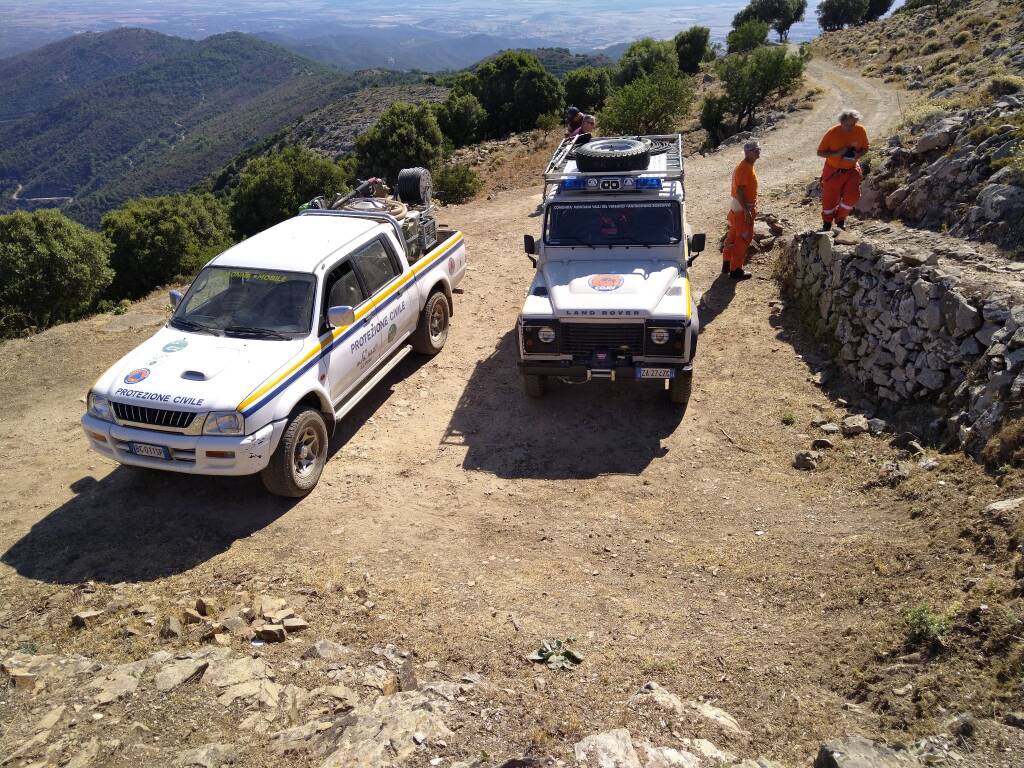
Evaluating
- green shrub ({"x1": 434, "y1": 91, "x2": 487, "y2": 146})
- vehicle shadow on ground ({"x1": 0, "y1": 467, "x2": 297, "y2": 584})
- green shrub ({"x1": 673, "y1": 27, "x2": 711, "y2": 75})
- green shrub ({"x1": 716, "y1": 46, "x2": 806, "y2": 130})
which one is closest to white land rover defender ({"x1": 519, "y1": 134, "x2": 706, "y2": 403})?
vehicle shadow on ground ({"x1": 0, "y1": 467, "x2": 297, "y2": 584})

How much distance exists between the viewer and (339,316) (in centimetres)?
700

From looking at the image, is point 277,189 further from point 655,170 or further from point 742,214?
point 655,170

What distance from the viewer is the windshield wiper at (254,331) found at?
6.95 m

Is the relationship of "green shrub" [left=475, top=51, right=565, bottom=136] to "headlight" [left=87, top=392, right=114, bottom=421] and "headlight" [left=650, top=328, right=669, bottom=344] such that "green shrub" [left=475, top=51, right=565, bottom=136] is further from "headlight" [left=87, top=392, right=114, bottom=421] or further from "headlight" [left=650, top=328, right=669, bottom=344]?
"headlight" [left=87, top=392, right=114, bottom=421]

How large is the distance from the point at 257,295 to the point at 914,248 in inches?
294

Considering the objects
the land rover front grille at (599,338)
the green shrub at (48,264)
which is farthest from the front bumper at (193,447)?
the green shrub at (48,264)

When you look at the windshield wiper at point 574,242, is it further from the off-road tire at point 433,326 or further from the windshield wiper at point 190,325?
the windshield wiper at point 190,325

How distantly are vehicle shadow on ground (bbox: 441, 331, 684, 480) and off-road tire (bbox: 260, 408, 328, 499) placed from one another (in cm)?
147

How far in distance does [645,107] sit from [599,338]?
1874 cm

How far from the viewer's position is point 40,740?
3982 mm

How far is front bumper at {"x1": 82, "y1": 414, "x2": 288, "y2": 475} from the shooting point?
20.1 feet

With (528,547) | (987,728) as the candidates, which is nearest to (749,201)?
(528,547)

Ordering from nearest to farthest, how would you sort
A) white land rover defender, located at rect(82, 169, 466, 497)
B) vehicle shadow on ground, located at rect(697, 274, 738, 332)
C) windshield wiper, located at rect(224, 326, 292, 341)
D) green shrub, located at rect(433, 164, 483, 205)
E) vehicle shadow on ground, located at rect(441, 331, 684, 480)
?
white land rover defender, located at rect(82, 169, 466, 497)
windshield wiper, located at rect(224, 326, 292, 341)
vehicle shadow on ground, located at rect(441, 331, 684, 480)
vehicle shadow on ground, located at rect(697, 274, 738, 332)
green shrub, located at rect(433, 164, 483, 205)

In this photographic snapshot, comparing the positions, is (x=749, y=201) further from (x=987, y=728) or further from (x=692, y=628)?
(x=987, y=728)
